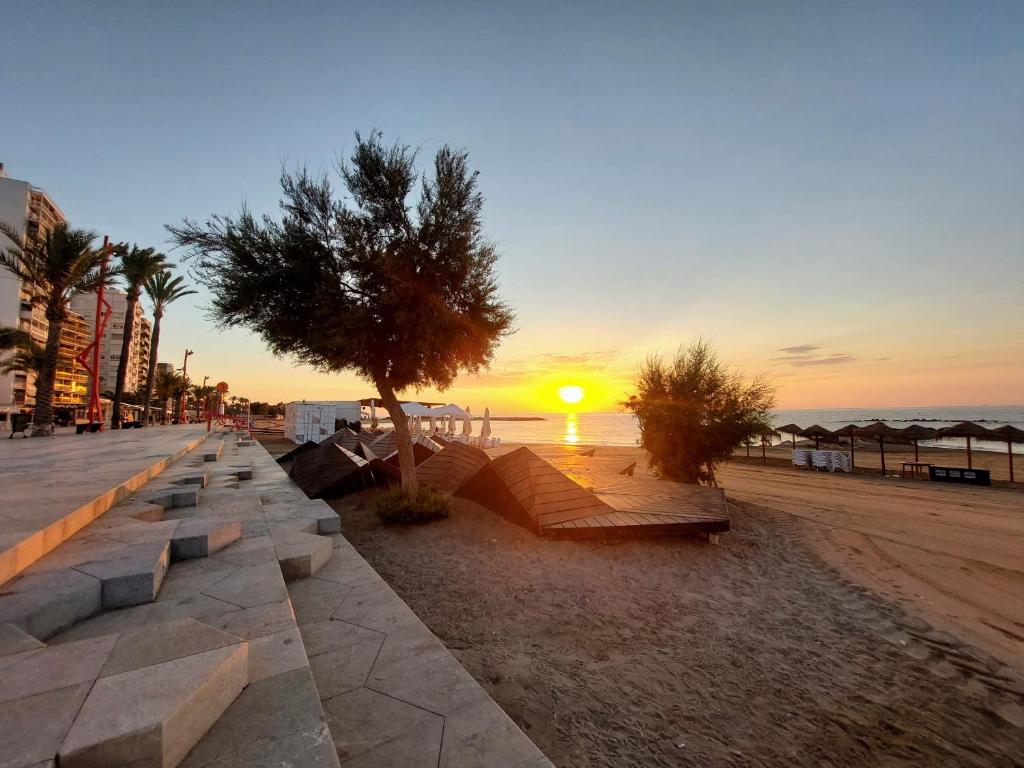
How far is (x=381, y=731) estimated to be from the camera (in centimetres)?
216

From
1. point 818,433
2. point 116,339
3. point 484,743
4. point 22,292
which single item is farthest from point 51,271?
point 116,339

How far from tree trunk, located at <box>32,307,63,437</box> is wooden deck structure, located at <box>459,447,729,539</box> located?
21.4m

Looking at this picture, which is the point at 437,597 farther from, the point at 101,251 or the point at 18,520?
the point at 101,251

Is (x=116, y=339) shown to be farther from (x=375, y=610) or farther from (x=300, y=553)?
(x=375, y=610)

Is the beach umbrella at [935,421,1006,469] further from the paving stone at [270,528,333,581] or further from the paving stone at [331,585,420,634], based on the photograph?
the paving stone at [270,528,333,581]

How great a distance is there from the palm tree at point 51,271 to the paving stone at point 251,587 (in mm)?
22914

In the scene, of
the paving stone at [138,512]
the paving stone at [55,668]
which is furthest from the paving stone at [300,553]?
the paving stone at [55,668]

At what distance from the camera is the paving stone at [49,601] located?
243 centimetres

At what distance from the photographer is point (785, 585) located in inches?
240

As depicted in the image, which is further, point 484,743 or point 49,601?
point 49,601

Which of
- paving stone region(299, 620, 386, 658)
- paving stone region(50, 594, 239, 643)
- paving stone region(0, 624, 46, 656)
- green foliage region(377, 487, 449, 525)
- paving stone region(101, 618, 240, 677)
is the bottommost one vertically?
green foliage region(377, 487, 449, 525)

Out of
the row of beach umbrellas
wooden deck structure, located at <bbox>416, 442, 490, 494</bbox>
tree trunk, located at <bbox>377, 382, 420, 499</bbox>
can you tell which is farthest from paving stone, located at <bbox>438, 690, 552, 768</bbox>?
the row of beach umbrellas

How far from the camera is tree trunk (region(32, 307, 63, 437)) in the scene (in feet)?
60.3

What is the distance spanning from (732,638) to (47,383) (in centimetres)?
2687
